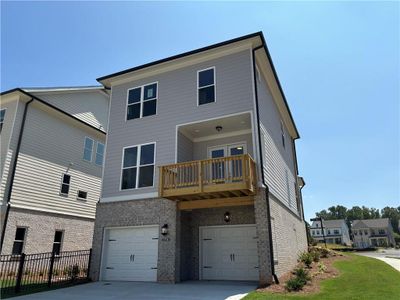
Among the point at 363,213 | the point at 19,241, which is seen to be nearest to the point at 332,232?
the point at 363,213

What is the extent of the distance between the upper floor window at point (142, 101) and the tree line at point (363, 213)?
114860 millimetres

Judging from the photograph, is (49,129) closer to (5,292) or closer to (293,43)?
(5,292)

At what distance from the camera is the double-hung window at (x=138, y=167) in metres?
13.0

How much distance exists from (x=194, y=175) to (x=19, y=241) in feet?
33.8

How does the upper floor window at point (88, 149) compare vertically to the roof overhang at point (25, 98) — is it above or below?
below

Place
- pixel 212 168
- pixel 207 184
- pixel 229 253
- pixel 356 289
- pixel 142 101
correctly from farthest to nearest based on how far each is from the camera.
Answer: pixel 142 101
pixel 229 253
pixel 212 168
pixel 207 184
pixel 356 289

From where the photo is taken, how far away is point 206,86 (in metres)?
12.9

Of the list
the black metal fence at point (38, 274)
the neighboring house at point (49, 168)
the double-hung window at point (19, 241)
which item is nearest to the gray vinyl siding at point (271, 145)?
the black metal fence at point (38, 274)

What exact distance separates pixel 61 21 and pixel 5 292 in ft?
35.7

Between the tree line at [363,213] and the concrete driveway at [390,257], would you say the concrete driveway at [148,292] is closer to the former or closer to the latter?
the concrete driveway at [390,257]

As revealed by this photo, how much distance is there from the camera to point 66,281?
11.8 metres

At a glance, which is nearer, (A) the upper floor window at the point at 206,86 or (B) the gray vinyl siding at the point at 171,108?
(B) the gray vinyl siding at the point at 171,108

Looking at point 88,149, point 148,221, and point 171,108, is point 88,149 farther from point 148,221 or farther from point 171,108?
point 148,221

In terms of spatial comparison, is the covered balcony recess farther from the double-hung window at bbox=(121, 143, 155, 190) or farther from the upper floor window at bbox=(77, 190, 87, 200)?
the upper floor window at bbox=(77, 190, 87, 200)
